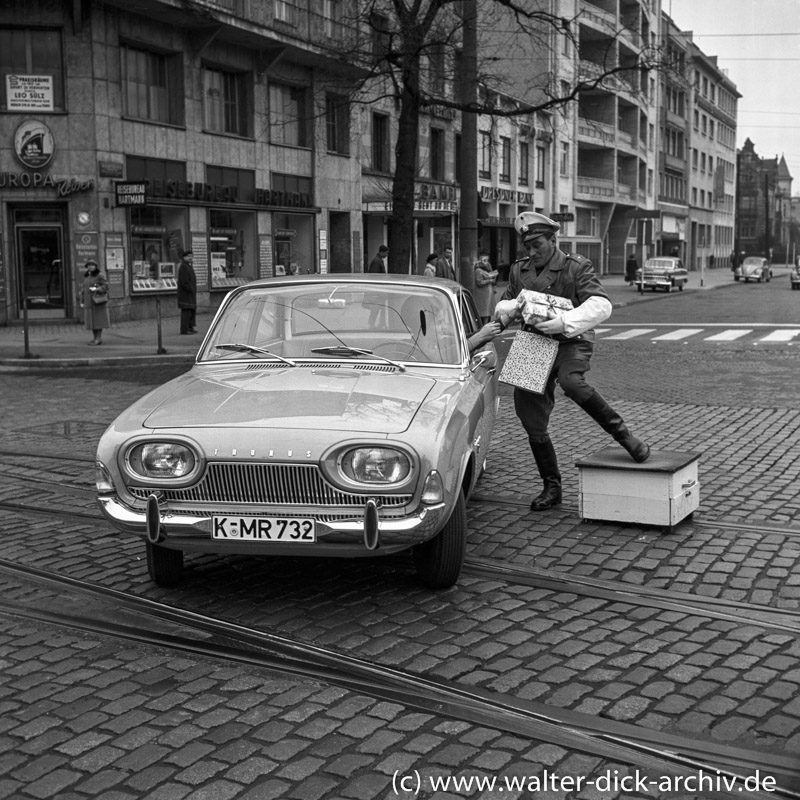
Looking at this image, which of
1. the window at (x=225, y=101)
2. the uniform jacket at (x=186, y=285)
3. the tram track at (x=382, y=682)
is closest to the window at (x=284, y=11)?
the window at (x=225, y=101)

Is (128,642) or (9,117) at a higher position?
(9,117)

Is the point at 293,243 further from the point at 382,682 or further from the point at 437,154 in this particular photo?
the point at 382,682

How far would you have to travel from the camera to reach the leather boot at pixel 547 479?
7.05 metres

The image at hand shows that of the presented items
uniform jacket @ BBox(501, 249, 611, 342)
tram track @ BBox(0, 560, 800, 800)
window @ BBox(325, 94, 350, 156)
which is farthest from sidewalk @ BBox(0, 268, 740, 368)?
tram track @ BBox(0, 560, 800, 800)

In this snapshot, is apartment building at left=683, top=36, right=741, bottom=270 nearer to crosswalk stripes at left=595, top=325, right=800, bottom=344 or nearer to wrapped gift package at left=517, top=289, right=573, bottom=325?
crosswalk stripes at left=595, top=325, right=800, bottom=344

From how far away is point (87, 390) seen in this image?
14.1 meters

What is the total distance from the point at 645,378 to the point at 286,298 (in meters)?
9.45

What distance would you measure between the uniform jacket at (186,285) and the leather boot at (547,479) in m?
16.5

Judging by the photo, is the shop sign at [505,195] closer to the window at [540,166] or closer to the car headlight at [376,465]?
the window at [540,166]

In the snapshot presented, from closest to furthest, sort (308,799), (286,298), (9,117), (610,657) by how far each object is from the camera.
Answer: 1. (308,799)
2. (610,657)
3. (286,298)
4. (9,117)

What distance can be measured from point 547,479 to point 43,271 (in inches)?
813

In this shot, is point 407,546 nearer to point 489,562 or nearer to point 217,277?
point 489,562

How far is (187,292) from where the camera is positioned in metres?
22.8

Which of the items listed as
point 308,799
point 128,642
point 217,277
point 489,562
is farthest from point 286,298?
point 217,277
